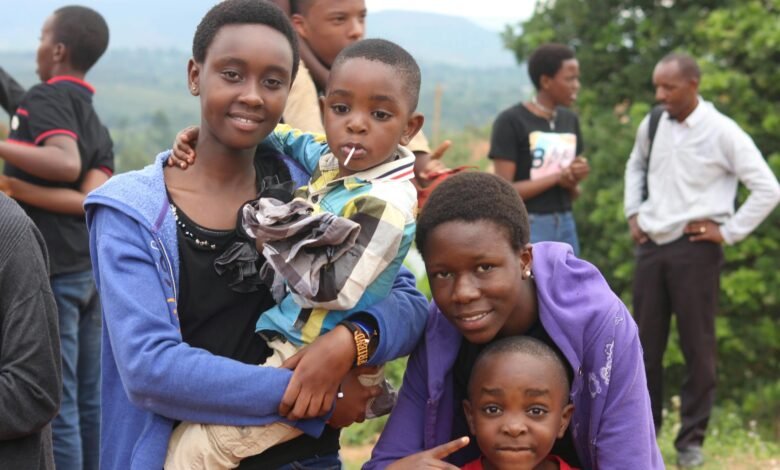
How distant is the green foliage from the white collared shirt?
83.0 inches

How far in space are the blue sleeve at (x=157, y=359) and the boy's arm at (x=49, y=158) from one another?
2.53 meters

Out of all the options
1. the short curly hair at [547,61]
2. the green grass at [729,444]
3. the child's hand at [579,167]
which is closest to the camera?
the child's hand at [579,167]

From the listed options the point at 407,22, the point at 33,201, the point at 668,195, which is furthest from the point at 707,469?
the point at 407,22

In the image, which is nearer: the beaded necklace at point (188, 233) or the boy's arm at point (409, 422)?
the beaded necklace at point (188, 233)

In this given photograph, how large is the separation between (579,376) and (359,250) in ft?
2.39

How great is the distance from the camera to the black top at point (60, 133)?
16.2 feet

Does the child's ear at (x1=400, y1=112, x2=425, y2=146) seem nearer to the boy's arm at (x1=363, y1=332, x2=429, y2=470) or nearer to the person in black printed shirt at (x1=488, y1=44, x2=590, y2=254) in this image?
the boy's arm at (x1=363, y1=332, x2=429, y2=470)

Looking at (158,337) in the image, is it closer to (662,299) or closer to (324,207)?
(324,207)

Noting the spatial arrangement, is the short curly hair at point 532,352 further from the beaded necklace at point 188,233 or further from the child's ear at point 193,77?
the child's ear at point 193,77

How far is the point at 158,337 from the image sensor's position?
238cm

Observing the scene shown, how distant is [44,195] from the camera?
16.1 feet

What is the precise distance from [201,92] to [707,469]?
4.77 metres

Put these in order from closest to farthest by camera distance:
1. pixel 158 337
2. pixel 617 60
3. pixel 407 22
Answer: pixel 158 337
pixel 617 60
pixel 407 22

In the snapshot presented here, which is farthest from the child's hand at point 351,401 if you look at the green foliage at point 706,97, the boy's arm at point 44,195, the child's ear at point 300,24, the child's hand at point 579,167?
the green foliage at point 706,97
